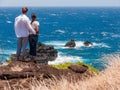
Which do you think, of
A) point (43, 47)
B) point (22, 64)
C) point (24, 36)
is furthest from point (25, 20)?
point (43, 47)

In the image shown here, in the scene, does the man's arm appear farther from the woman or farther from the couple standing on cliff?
the woman

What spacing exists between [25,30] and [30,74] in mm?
4056

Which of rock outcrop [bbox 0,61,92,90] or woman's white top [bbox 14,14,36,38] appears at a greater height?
woman's white top [bbox 14,14,36,38]

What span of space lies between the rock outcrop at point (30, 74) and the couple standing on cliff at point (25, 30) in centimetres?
233

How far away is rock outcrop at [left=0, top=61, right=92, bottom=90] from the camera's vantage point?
11.1 metres

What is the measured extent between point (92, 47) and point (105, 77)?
289ft

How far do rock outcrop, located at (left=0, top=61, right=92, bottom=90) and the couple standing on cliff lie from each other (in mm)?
2326

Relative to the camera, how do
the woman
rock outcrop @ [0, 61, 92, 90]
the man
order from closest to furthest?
1. rock outcrop @ [0, 61, 92, 90]
2. the man
3. the woman

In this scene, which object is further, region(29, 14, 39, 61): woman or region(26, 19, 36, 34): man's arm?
region(29, 14, 39, 61): woman

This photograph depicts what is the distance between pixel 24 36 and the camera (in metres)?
15.8

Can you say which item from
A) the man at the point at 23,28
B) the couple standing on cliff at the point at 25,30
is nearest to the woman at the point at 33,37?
the couple standing on cliff at the point at 25,30

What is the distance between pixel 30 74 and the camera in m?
11.9

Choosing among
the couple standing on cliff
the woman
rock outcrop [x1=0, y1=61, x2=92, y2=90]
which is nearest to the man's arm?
the couple standing on cliff

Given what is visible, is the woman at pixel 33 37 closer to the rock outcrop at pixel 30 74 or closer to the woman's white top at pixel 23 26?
the woman's white top at pixel 23 26
